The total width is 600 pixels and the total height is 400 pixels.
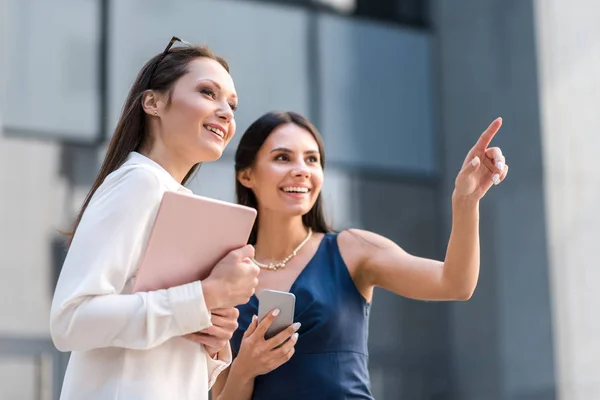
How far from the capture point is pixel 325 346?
283 cm

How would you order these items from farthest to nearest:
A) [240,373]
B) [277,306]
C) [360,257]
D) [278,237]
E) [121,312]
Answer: [278,237] < [360,257] < [240,373] < [277,306] < [121,312]

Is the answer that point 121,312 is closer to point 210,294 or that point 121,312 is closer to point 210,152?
point 210,294

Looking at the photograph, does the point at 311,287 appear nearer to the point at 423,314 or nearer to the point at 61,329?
the point at 61,329

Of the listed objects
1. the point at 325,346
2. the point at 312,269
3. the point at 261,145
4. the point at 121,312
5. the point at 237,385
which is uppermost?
the point at 261,145

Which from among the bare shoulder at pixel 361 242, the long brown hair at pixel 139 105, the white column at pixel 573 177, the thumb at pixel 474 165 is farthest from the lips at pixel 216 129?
the white column at pixel 573 177

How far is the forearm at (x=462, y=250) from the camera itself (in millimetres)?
2551

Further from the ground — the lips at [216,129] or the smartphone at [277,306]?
the lips at [216,129]

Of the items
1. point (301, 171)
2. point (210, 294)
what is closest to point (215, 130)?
point (210, 294)

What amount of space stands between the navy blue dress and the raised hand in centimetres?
62

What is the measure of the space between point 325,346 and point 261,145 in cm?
76

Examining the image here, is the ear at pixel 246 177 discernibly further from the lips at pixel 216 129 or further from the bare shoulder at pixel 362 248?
the lips at pixel 216 129

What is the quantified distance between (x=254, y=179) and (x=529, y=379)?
4840 mm

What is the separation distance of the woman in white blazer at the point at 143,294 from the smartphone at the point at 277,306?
1.64 feet

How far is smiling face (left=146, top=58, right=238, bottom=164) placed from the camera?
2100 mm
